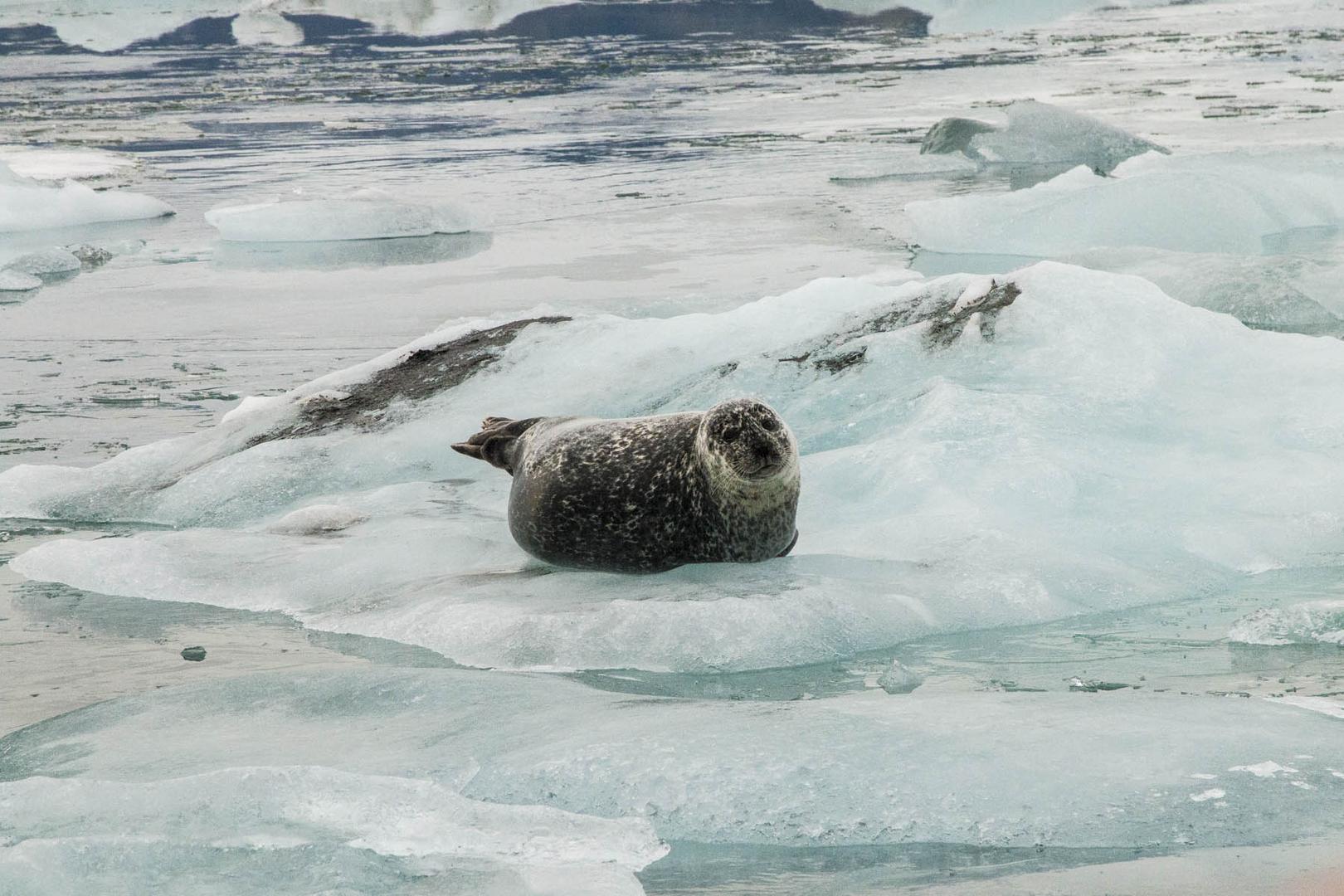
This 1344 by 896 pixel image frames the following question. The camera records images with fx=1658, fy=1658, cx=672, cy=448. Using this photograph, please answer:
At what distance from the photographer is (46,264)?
10.1 metres

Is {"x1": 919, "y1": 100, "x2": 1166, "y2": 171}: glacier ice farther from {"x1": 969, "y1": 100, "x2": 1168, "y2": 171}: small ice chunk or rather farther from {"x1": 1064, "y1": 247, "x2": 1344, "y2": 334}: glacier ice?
{"x1": 1064, "y1": 247, "x2": 1344, "y2": 334}: glacier ice

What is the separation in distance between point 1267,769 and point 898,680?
844mm

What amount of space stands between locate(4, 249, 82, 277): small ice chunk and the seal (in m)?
6.62

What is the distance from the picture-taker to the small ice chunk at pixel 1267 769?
108 inches

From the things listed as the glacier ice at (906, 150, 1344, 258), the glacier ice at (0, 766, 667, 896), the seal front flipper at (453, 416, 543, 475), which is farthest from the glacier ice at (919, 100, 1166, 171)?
the glacier ice at (0, 766, 667, 896)

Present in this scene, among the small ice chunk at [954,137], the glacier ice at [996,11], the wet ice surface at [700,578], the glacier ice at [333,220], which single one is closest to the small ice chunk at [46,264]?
the wet ice surface at [700,578]

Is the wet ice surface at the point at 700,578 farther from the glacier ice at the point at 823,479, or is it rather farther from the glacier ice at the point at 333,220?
the glacier ice at the point at 333,220

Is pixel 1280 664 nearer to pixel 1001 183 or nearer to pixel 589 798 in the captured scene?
pixel 589 798

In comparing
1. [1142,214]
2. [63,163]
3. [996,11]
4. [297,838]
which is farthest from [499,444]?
[996,11]

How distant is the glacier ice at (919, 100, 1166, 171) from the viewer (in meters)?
13.2

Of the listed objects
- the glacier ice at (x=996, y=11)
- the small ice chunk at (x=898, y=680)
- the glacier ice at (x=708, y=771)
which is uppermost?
the glacier ice at (x=996, y=11)

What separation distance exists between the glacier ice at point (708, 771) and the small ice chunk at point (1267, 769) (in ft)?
0.04

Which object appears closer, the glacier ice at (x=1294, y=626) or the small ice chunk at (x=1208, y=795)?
the small ice chunk at (x=1208, y=795)

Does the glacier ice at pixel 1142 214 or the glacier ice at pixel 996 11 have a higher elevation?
the glacier ice at pixel 996 11
